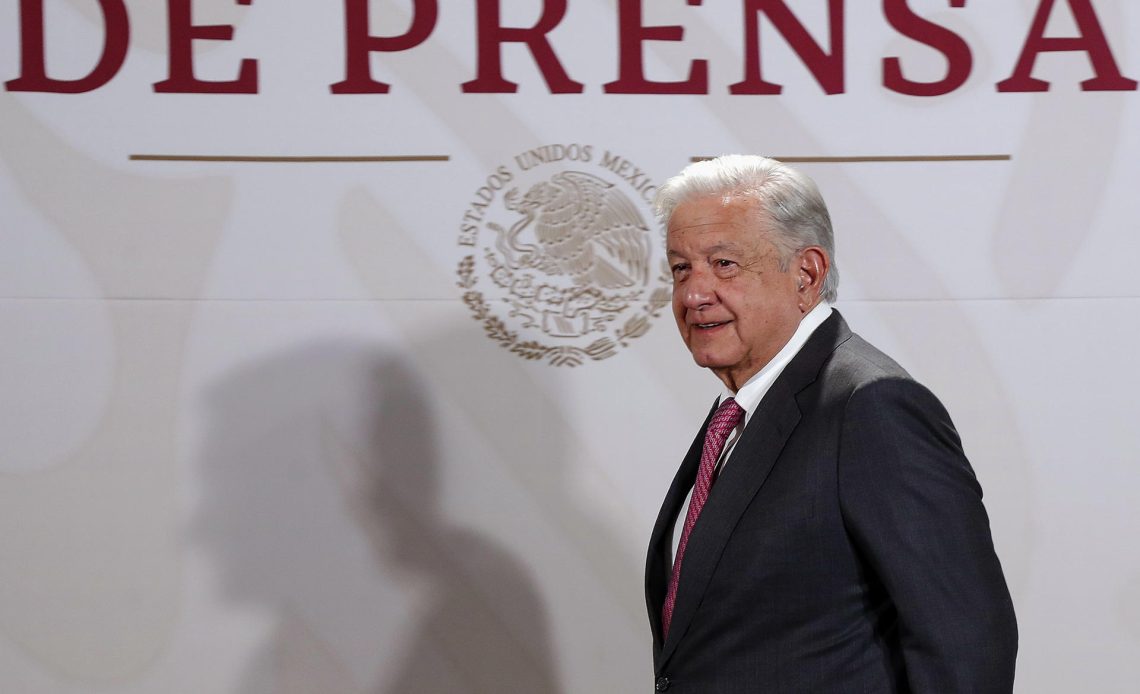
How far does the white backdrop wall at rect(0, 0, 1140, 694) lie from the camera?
95.3 inches

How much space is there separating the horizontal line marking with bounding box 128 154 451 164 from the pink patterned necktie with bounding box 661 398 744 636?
1074mm

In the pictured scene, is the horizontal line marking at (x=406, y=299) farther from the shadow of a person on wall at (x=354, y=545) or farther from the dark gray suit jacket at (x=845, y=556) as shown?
the dark gray suit jacket at (x=845, y=556)

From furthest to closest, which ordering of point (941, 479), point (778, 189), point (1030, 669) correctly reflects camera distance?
point (1030, 669), point (778, 189), point (941, 479)

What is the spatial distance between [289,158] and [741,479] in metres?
1.39

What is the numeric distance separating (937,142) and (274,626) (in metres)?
1.68

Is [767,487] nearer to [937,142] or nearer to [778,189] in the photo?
[778,189]

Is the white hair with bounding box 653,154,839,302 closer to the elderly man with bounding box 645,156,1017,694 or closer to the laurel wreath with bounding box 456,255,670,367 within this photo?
the elderly man with bounding box 645,156,1017,694

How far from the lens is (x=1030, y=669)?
95.2 inches

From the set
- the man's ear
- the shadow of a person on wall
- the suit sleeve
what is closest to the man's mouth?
the man's ear

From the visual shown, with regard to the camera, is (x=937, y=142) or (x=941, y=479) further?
(x=937, y=142)

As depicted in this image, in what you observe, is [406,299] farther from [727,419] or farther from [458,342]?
[727,419]

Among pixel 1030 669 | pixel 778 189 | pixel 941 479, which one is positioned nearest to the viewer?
pixel 941 479

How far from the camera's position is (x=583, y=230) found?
244 cm

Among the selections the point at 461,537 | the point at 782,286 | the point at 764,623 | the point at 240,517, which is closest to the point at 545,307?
the point at 461,537
